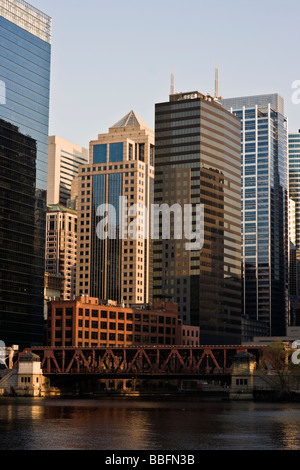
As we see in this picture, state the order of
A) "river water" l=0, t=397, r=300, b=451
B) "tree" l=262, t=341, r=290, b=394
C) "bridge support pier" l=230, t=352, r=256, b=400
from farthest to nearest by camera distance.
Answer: "bridge support pier" l=230, t=352, r=256, b=400 → "tree" l=262, t=341, r=290, b=394 → "river water" l=0, t=397, r=300, b=451

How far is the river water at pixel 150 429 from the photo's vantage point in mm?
86312

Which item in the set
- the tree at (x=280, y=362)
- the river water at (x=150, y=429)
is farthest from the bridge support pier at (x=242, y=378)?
the river water at (x=150, y=429)

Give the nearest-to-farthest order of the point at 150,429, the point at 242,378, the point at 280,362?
the point at 150,429 < the point at 280,362 < the point at 242,378

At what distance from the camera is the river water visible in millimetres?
86312

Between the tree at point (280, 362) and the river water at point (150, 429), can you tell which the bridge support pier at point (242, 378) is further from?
the river water at point (150, 429)

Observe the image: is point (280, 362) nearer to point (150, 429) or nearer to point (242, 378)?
point (242, 378)

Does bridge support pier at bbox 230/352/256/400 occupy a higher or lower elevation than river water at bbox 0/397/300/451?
higher

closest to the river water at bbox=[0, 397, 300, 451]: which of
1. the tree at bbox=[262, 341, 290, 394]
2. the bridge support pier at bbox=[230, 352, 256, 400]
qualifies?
the tree at bbox=[262, 341, 290, 394]

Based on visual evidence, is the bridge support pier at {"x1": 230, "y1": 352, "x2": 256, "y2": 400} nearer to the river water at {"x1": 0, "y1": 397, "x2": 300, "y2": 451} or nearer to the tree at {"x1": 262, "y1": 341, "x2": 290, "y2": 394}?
the tree at {"x1": 262, "y1": 341, "x2": 290, "y2": 394}

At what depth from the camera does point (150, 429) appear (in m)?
104

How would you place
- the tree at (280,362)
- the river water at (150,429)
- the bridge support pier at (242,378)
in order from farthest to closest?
the bridge support pier at (242,378) → the tree at (280,362) → the river water at (150,429)

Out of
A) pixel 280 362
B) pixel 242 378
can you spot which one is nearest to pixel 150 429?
pixel 242 378

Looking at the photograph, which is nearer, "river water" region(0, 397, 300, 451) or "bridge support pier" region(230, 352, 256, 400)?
"river water" region(0, 397, 300, 451)
